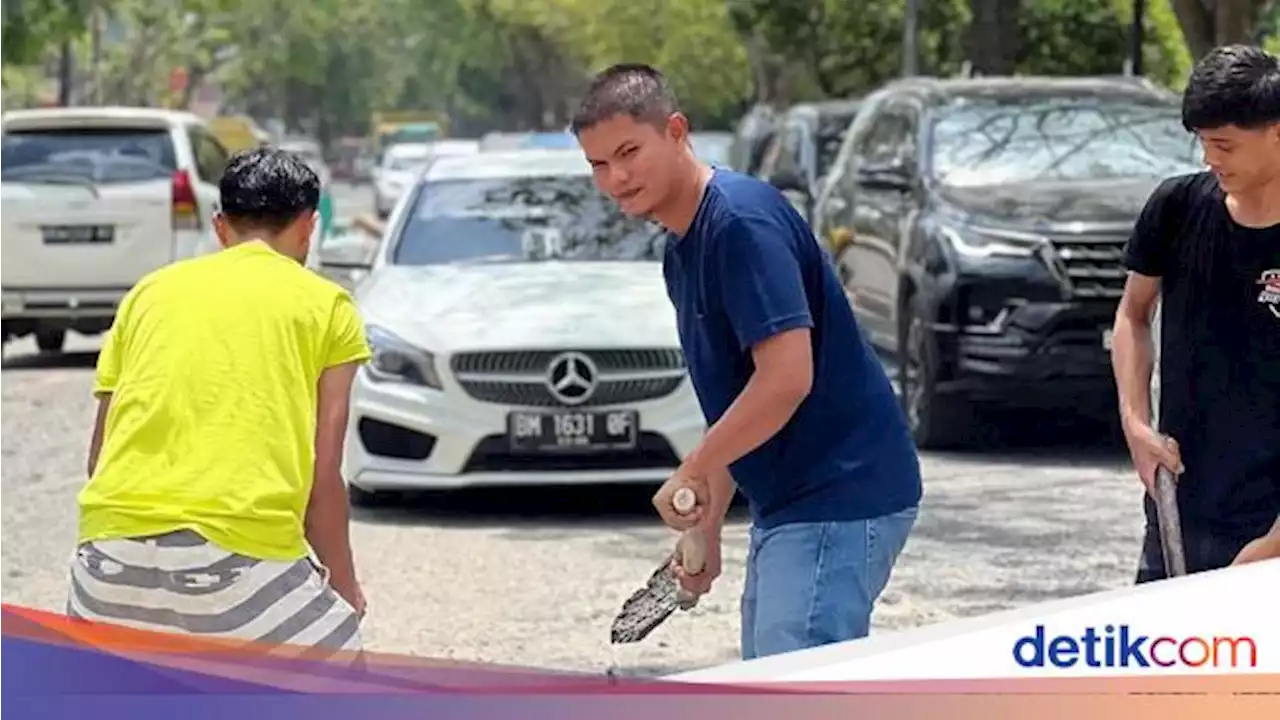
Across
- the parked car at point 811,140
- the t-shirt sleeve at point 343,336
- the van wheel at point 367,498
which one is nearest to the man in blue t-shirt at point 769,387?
the t-shirt sleeve at point 343,336

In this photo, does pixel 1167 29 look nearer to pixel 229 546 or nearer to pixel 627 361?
pixel 627 361

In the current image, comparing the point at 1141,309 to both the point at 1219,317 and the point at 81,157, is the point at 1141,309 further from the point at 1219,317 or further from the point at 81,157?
the point at 81,157

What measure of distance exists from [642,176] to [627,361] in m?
5.49

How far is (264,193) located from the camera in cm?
424

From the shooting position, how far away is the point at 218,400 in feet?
13.2

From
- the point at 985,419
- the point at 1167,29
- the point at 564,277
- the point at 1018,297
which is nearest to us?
the point at 564,277

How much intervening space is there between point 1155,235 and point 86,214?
13.4 metres

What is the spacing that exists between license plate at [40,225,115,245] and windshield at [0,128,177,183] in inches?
14.0

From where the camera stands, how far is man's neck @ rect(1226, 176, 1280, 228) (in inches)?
177

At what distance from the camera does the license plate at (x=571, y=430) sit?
9594 mm

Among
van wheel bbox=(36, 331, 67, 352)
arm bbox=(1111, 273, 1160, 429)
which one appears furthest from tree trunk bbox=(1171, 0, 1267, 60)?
arm bbox=(1111, 273, 1160, 429)

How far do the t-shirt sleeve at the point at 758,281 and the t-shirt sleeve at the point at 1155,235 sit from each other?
3.08 ft

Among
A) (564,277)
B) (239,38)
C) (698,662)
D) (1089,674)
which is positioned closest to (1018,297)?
(564,277)

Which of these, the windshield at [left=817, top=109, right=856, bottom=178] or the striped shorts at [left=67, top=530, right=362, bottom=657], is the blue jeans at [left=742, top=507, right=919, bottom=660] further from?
the windshield at [left=817, top=109, right=856, bottom=178]
